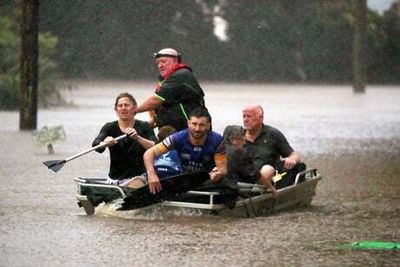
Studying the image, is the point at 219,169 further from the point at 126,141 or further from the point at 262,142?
the point at 262,142

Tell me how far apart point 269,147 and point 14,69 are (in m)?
20.2

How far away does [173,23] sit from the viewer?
170 ft

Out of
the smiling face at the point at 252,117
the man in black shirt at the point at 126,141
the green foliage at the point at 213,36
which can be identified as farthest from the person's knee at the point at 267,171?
the green foliage at the point at 213,36

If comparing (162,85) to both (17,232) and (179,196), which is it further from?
(17,232)

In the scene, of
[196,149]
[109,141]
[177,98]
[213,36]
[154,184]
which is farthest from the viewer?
[213,36]

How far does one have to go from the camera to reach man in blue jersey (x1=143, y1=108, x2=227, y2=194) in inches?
492

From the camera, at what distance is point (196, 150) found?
12.8m

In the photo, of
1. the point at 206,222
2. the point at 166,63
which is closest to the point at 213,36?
the point at 166,63

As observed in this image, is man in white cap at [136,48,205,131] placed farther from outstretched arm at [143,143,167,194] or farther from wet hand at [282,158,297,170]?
outstretched arm at [143,143,167,194]

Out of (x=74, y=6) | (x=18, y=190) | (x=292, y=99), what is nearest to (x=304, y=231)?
(x=18, y=190)

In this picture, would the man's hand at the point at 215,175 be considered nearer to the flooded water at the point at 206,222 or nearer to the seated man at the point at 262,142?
the flooded water at the point at 206,222

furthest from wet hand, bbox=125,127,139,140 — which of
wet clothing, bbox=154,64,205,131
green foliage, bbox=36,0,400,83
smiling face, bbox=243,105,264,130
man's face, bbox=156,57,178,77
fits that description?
green foliage, bbox=36,0,400,83

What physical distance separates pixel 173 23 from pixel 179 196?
129 ft

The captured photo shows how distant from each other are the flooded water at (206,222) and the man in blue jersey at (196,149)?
44 cm
